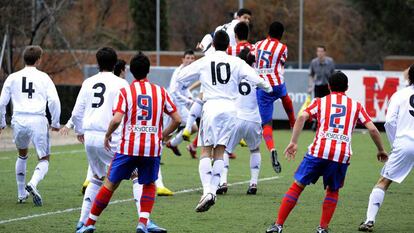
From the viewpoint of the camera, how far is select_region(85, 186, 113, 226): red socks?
10117mm

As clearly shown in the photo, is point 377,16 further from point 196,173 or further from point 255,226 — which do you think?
point 255,226

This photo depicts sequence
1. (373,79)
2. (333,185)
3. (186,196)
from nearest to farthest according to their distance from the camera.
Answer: (333,185), (186,196), (373,79)

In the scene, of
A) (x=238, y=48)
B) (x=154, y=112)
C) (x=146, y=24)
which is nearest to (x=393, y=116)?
(x=154, y=112)

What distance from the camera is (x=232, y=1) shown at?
47.7 m

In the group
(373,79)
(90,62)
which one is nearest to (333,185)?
(373,79)

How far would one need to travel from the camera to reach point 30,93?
1284cm

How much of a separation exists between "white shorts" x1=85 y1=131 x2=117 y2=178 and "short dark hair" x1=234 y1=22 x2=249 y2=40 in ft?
12.3

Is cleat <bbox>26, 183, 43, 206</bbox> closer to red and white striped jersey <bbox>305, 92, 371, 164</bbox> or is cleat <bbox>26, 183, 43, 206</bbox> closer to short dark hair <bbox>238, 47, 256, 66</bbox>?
short dark hair <bbox>238, 47, 256, 66</bbox>

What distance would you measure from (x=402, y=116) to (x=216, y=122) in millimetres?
2267

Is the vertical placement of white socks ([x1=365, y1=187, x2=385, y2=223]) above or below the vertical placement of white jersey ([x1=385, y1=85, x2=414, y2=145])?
below

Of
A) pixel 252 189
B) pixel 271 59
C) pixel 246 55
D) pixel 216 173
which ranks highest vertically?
pixel 246 55

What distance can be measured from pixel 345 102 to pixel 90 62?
25099 millimetres

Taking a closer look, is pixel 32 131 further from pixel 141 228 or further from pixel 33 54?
pixel 141 228

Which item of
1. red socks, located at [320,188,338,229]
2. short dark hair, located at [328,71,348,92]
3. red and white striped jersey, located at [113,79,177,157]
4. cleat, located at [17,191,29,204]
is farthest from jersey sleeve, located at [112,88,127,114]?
cleat, located at [17,191,29,204]
